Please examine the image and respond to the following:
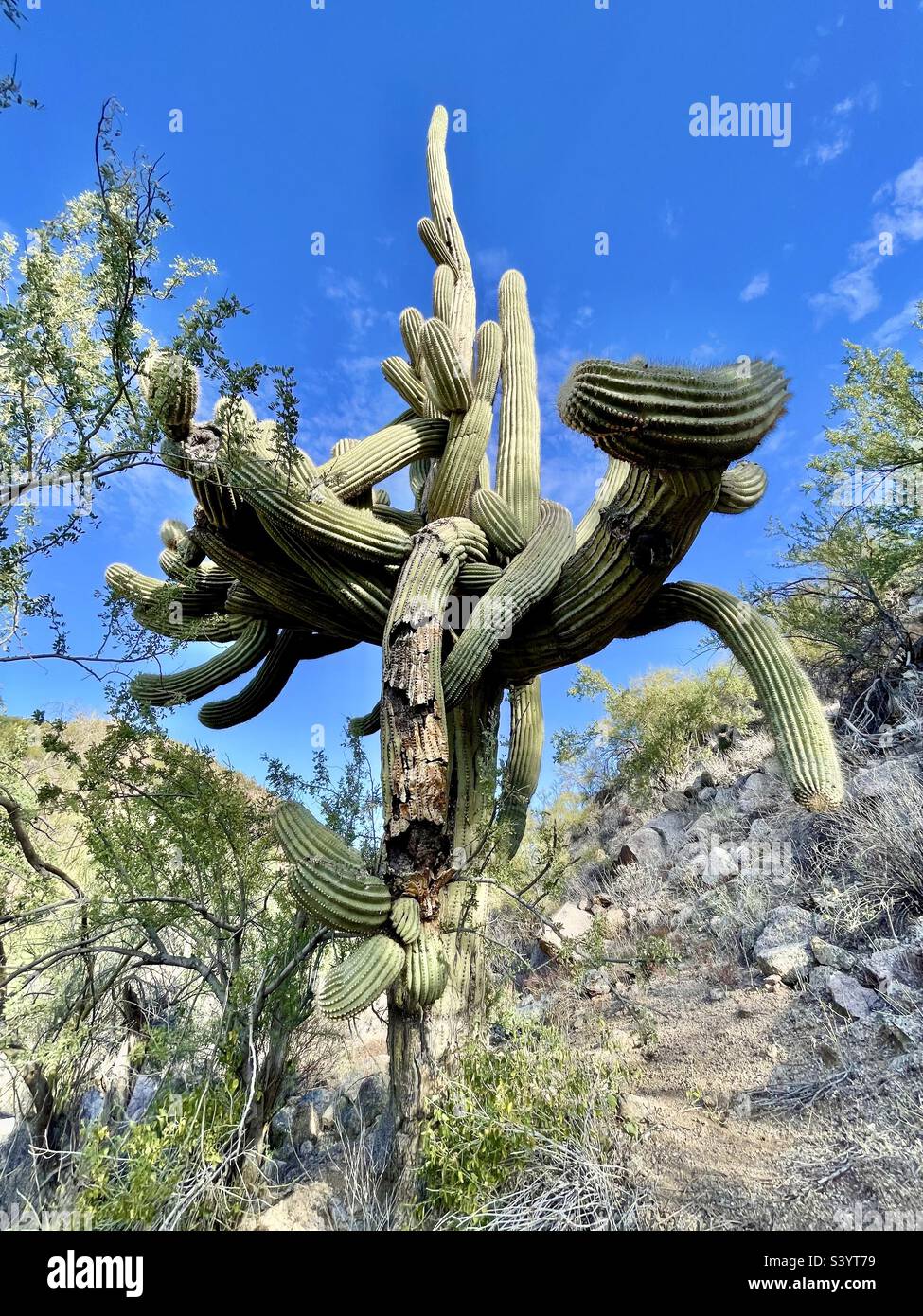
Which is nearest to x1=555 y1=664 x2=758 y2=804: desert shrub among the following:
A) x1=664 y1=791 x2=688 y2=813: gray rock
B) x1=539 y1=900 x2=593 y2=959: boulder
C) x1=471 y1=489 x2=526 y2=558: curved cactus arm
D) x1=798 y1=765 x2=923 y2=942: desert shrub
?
x1=664 y1=791 x2=688 y2=813: gray rock

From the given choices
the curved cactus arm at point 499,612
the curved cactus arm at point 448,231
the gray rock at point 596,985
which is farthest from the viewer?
the gray rock at point 596,985

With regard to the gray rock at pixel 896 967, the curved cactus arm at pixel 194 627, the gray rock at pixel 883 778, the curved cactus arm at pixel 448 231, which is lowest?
the gray rock at pixel 896 967

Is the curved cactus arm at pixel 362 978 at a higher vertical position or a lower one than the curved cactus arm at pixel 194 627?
lower

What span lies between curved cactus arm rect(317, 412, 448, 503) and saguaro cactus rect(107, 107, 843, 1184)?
2cm

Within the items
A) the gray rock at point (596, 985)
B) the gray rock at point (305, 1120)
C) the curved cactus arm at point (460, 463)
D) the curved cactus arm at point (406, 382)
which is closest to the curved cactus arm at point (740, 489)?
the curved cactus arm at point (460, 463)

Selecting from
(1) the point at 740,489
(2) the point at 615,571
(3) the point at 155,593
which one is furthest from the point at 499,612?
(3) the point at 155,593

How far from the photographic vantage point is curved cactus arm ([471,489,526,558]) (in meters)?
4.19

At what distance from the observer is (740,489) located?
3.87m

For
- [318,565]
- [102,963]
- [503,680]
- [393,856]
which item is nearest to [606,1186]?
[393,856]

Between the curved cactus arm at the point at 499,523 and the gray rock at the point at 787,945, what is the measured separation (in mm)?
3837

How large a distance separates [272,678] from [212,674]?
0.42m

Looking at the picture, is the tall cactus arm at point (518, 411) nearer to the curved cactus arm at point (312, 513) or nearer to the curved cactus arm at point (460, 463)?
the curved cactus arm at point (460, 463)

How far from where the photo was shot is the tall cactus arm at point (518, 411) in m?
4.64
